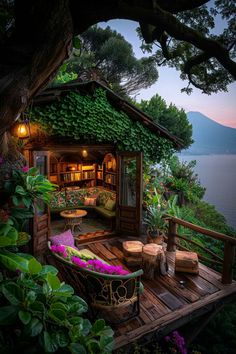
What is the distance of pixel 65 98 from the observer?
5.11 m

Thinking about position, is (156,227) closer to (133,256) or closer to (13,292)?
(133,256)

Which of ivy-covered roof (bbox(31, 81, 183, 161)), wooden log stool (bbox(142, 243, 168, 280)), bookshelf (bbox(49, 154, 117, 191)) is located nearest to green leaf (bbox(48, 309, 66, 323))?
wooden log stool (bbox(142, 243, 168, 280))

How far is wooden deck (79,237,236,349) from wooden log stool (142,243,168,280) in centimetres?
12

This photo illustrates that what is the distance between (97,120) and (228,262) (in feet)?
14.6

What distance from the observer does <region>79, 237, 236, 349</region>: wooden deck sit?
3.11 m

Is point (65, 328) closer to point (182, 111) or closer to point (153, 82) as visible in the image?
point (182, 111)

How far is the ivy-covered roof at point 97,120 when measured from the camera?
16.2ft

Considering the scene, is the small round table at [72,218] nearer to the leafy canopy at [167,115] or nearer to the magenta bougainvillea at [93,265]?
the magenta bougainvillea at [93,265]

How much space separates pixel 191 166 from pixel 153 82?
6842mm

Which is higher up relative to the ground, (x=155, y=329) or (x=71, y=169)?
(x=71, y=169)

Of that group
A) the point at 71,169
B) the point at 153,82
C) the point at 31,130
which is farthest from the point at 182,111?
the point at 31,130

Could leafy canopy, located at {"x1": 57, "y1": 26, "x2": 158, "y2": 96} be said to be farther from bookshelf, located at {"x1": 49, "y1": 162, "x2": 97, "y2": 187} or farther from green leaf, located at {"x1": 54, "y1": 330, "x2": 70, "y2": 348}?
green leaf, located at {"x1": 54, "y1": 330, "x2": 70, "y2": 348}

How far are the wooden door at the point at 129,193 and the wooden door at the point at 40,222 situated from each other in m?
2.23

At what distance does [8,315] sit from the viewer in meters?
1.14
